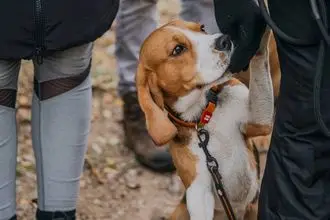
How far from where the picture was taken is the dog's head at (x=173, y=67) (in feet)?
11.2

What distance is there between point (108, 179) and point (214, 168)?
1117mm

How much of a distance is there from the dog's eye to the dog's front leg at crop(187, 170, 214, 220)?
20.1 inches

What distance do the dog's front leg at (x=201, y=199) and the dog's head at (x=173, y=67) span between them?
0.25 m

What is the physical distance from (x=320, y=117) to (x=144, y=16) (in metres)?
1.97

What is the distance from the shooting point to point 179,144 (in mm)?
3627

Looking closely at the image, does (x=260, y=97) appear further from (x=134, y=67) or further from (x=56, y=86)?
(x=134, y=67)

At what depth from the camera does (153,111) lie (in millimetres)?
3438

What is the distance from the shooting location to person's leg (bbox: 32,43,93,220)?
3.42 m

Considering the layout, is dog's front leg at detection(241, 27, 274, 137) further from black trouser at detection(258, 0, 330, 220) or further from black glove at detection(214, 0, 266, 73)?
black trouser at detection(258, 0, 330, 220)

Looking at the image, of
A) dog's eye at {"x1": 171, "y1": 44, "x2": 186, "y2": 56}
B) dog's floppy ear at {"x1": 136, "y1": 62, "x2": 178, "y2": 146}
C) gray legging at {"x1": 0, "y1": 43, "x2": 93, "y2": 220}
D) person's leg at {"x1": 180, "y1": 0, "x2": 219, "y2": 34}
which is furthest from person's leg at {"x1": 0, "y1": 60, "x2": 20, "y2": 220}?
person's leg at {"x1": 180, "y1": 0, "x2": 219, "y2": 34}

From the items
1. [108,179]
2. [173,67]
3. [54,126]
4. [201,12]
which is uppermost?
[173,67]

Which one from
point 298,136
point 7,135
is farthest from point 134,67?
point 298,136

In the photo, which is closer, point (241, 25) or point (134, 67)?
point (241, 25)

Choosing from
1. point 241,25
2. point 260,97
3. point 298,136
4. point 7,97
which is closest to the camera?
point 298,136
